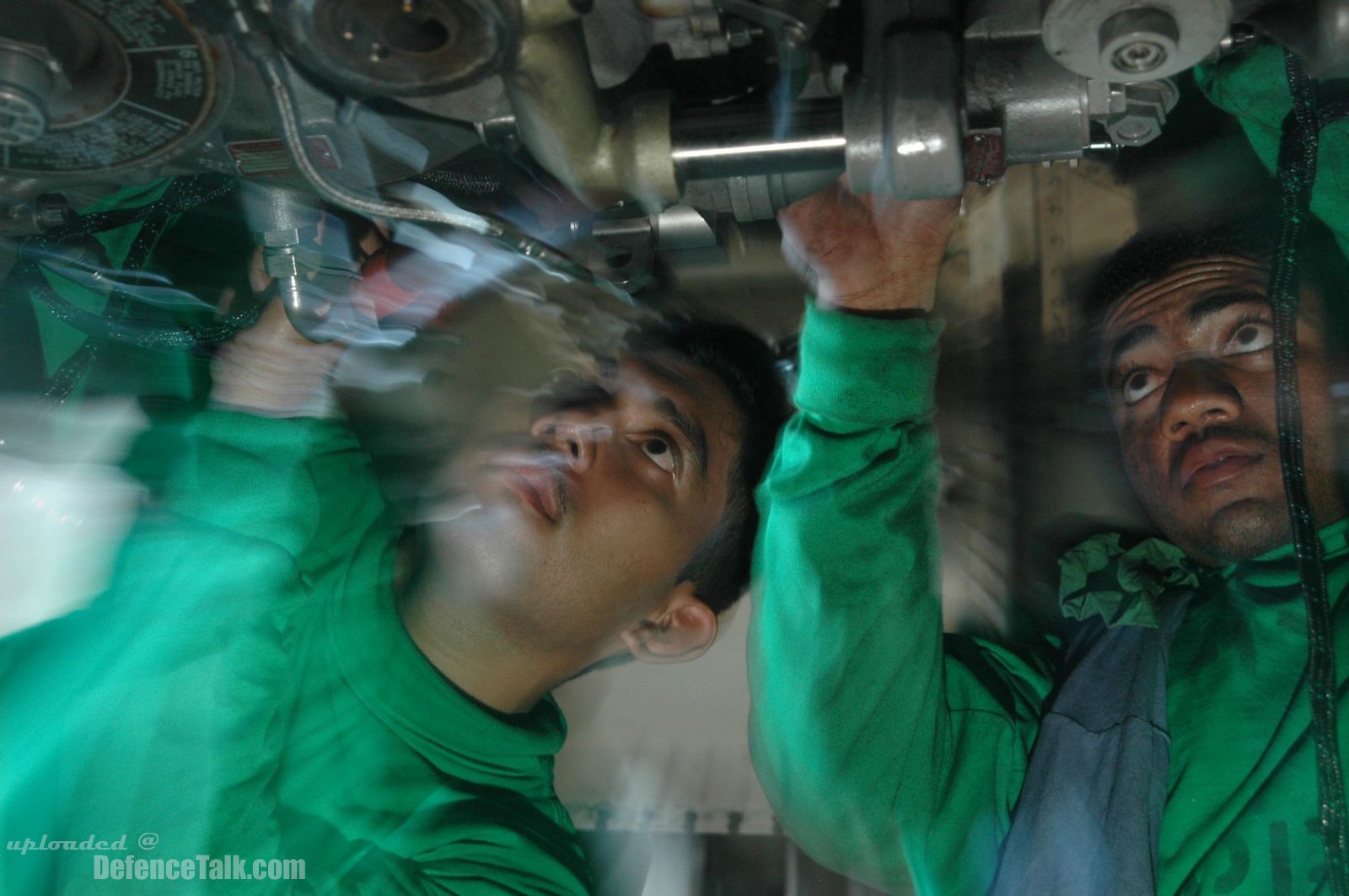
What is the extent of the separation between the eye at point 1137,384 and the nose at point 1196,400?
0.02 m

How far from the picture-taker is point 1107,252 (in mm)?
1184

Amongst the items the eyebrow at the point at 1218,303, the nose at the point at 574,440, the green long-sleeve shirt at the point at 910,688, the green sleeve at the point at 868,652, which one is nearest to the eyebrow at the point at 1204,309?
the eyebrow at the point at 1218,303

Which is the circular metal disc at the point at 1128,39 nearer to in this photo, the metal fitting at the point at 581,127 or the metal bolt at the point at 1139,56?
the metal bolt at the point at 1139,56

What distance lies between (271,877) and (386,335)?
57 centimetres

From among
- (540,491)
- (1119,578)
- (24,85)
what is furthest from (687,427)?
(24,85)

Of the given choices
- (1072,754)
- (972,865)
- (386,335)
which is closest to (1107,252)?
(1072,754)

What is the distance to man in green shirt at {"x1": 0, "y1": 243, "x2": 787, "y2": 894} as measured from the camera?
81cm

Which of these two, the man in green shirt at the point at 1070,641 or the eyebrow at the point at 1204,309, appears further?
the eyebrow at the point at 1204,309

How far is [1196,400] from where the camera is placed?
99 centimetres

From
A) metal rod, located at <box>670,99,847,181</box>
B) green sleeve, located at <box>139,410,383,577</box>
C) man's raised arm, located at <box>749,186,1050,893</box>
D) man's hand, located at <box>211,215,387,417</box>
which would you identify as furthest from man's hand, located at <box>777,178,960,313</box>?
green sleeve, located at <box>139,410,383,577</box>

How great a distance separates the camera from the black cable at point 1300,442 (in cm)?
70

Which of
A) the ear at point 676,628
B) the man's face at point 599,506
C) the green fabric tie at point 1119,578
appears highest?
the green fabric tie at point 1119,578

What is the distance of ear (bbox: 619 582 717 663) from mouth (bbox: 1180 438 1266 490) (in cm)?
52

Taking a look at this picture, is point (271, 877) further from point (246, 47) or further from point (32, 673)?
point (246, 47)
